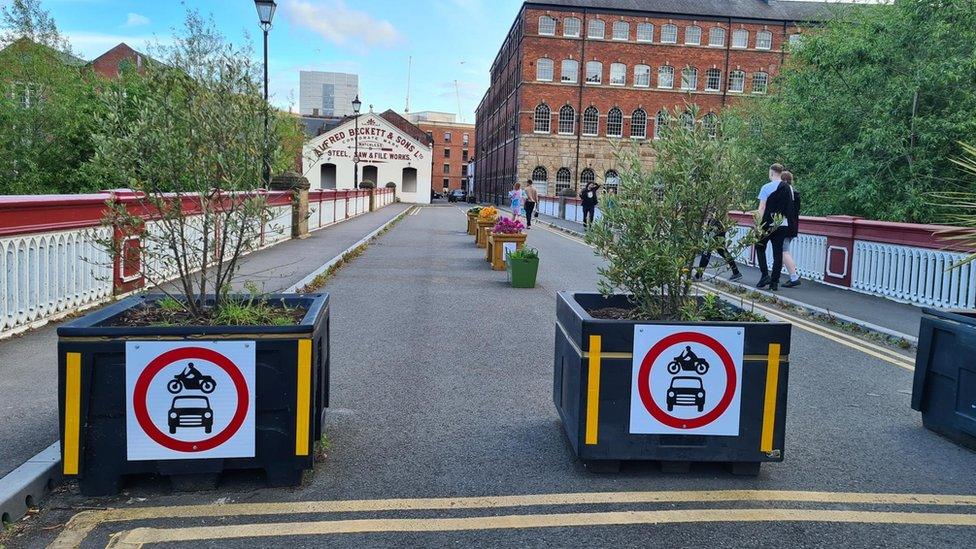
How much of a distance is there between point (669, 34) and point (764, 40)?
337 inches

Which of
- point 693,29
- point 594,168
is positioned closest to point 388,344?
point 594,168

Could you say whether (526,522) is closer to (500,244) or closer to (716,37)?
(500,244)

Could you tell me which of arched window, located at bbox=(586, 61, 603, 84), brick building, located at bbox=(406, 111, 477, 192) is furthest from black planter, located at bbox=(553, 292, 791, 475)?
brick building, located at bbox=(406, 111, 477, 192)

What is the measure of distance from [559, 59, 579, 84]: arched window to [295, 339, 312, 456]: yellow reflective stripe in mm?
63739

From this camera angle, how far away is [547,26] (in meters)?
64.8

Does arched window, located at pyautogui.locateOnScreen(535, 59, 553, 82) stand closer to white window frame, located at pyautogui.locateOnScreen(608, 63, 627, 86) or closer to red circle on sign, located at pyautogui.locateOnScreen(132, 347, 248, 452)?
white window frame, located at pyautogui.locateOnScreen(608, 63, 627, 86)

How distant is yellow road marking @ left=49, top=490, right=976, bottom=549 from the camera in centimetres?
399

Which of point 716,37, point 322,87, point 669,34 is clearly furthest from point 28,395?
point 322,87

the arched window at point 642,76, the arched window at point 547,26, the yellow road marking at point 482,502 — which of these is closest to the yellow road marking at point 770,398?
the yellow road marking at point 482,502

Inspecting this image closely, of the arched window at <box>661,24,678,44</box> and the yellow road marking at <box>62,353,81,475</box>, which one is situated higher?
the arched window at <box>661,24,678,44</box>

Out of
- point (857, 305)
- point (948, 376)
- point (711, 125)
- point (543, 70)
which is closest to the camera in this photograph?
point (711, 125)

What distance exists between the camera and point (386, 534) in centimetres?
383

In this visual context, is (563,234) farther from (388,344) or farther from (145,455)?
(145,455)

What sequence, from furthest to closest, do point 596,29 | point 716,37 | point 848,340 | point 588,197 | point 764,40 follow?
point 764,40 < point 716,37 < point 596,29 < point 588,197 < point 848,340
